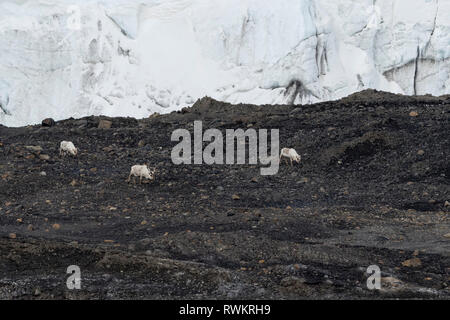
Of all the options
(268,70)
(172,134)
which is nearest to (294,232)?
(172,134)

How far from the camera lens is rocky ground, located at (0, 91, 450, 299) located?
6.29 m

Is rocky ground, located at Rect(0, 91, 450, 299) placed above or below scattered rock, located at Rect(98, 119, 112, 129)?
below

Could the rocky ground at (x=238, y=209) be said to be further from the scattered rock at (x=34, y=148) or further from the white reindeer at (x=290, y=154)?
the white reindeer at (x=290, y=154)

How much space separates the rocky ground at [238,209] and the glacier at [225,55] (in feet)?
25.4

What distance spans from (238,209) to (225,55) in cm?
1567

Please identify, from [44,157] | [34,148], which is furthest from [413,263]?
[34,148]

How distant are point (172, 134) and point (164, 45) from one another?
11.9 meters

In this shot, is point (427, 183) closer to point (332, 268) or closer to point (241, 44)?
point (332, 268)

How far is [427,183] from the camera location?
11.0 meters

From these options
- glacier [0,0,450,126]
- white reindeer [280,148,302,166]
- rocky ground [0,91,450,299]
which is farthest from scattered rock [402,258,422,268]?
glacier [0,0,450,126]

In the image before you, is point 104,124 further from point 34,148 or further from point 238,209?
point 238,209

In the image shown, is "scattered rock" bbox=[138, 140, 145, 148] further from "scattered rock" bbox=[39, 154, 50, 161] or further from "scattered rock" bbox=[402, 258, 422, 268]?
"scattered rock" bbox=[402, 258, 422, 268]

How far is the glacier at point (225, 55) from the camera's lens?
77.5 ft

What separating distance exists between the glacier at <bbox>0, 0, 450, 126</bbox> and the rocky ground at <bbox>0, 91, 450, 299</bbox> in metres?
7.75
